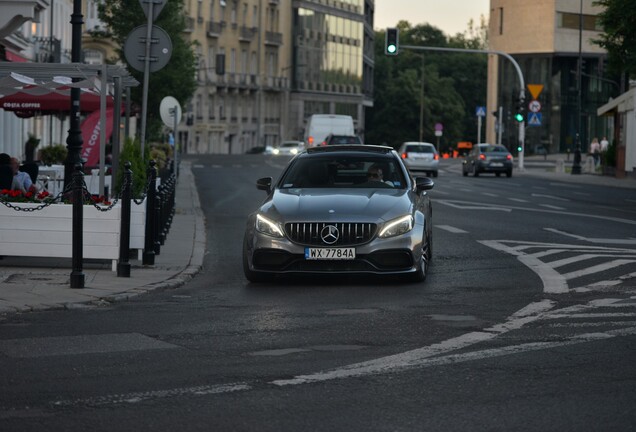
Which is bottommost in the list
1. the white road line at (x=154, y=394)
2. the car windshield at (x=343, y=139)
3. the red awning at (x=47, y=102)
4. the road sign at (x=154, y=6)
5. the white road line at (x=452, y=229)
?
the white road line at (x=154, y=394)

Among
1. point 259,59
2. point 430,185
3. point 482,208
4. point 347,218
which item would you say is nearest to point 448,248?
point 430,185

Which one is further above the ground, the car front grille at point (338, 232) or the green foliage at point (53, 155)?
the green foliage at point (53, 155)

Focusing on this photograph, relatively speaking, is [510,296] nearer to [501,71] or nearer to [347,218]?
[347,218]

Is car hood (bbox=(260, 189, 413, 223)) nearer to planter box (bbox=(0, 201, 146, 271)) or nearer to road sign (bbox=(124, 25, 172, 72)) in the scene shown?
planter box (bbox=(0, 201, 146, 271))

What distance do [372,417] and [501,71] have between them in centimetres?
11173

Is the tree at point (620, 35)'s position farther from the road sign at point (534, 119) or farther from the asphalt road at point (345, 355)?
the asphalt road at point (345, 355)

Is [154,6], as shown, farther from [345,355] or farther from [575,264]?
[345,355]

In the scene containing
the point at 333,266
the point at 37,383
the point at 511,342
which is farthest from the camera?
the point at 333,266

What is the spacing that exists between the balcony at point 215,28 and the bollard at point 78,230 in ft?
357

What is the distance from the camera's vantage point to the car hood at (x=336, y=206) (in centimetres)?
1490

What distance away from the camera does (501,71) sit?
117688 millimetres

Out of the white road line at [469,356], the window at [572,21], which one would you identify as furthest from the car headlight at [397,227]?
the window at [572,21]

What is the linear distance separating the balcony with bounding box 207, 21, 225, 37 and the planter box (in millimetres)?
107446

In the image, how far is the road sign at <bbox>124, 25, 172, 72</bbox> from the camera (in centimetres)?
1902
